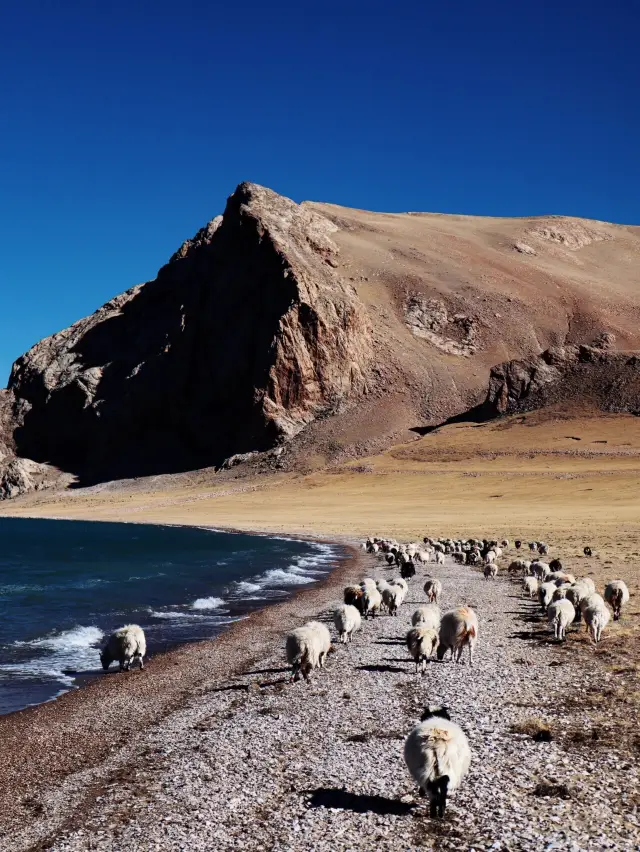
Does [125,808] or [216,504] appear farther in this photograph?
[216,504]

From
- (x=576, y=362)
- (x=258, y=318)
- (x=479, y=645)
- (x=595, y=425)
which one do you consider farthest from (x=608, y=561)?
(x=258, y=318)

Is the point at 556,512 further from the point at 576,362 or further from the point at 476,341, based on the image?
the point at 476,341

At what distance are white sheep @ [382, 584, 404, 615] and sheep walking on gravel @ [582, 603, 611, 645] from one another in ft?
28.0

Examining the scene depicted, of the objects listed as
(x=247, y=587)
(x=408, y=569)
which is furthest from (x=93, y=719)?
(x=247, y=587)

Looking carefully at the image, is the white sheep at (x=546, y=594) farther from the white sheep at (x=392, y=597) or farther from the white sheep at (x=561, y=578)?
the white sheep at (x=392, y=597)

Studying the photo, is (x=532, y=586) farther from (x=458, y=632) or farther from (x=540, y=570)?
(x=458, y=632)

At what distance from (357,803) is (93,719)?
805 cm

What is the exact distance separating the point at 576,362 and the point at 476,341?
40151mm

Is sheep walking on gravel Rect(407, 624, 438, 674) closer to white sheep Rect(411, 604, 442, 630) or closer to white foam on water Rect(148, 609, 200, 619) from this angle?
white sheep Rect(411, 604, 442, 630)

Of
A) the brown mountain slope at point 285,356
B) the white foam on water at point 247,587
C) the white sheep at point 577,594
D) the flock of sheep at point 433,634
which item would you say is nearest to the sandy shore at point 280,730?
the flock of sheep at point 433,634

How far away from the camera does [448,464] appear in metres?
119

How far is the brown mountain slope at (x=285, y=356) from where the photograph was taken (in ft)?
513

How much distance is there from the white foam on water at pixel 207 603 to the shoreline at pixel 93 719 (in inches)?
251

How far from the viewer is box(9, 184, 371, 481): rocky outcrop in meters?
158
